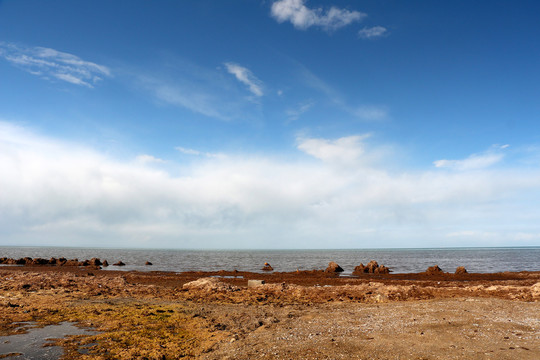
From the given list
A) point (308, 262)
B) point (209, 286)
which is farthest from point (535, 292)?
point (308, 262)

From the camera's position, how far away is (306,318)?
52.4 ft

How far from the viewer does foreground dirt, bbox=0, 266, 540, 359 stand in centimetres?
1095

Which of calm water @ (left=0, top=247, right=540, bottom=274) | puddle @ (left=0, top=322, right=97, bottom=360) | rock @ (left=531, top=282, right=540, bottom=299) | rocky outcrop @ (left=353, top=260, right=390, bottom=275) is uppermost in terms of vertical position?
puddle @ (left=0, top=322, right=97, bottom=360)

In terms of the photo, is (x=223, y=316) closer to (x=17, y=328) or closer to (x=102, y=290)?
(x=17, y=328)

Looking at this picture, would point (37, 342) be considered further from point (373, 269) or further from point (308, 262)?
point (308, 262)

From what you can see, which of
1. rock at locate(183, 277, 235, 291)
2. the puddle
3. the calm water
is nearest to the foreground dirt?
the puddle

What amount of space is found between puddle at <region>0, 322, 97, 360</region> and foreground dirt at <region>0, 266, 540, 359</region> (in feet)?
1.74

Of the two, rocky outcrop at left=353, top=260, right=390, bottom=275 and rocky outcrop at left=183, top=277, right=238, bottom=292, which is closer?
rocky outcrop at left=183, top=277, right=238, bottom=292


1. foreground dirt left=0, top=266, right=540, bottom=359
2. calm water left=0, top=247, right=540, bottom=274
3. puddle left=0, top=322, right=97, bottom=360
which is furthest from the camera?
calm water left=0, top=247, right=540, bottom=274

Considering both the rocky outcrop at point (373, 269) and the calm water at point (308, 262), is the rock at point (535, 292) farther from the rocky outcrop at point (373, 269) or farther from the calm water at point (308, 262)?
the calm water at point (308, 262)

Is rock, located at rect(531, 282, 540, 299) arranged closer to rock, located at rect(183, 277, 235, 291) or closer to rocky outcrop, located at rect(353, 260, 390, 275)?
rock, located at rect(183, 277, 235, 291)

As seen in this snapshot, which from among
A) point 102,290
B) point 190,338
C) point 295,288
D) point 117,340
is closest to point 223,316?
point 190,338

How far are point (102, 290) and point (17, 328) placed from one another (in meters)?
11.7

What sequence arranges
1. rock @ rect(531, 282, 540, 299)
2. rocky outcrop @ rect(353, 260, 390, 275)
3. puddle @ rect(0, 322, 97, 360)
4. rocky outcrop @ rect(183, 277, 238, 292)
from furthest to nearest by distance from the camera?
rocky outcrop @ rect(353, 260, 390, 275), rocky outcrop @ rect(183, 277, 238, 292), rock @ rect(531, 282, 540, 299), puddle @ rect(0, 322, 97, 360)
